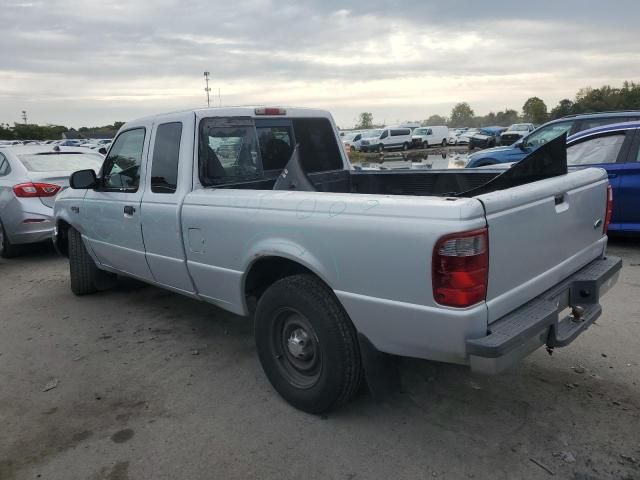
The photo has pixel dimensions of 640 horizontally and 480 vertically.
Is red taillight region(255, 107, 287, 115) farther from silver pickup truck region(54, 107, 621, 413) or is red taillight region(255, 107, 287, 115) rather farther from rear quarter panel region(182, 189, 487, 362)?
rear quarter panel region(182, 189, 487, 362)

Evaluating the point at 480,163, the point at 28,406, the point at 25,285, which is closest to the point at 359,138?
the point at 480,163

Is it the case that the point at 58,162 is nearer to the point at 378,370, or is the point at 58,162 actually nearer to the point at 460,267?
the point at 378,370

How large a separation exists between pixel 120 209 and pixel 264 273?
5.90 feet

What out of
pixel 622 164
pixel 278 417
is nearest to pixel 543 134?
pixel 622 164

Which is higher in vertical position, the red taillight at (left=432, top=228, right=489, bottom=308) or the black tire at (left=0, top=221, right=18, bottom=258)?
the red taillight at (left=432, top=228, right=489, bottom=308)

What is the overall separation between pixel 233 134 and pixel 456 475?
2833 millimetres

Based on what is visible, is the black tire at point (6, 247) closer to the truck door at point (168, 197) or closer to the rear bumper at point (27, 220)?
the rear bumper at point (27, 220)

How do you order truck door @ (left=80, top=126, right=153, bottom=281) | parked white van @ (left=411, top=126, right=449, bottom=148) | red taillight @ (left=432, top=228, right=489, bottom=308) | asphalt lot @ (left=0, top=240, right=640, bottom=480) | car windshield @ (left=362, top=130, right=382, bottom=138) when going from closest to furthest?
red taillight @ (left=432, top=228, right=489, bottom=308), asphalt lot @ (left=0, top=240, right=640, bottom=480), truck door @ (left=80, top=126, right=153, bottom=281), car windshield @ (left=362, top=130, right=382, bottom=138), parked white van @ (left=411, top=126, right=449, bottom=148)

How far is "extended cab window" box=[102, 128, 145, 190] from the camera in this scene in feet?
14.5

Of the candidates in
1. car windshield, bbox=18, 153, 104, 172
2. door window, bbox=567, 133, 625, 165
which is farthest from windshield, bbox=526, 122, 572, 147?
car windshield, bbox=18, 153, 104, 172

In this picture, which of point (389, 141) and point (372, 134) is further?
point (372, 134)

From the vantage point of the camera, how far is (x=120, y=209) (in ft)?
14.8

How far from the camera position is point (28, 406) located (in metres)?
3.49

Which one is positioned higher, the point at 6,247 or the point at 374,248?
the point at 374,248
